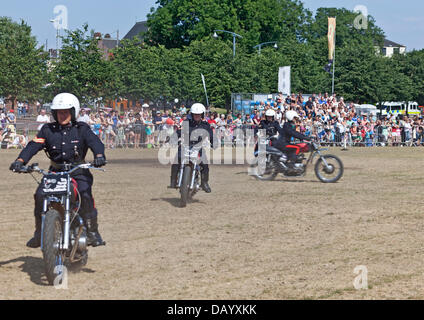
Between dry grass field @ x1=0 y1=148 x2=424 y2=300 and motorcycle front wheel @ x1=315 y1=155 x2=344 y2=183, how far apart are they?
27 cm

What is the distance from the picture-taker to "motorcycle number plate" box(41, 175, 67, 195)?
726cm

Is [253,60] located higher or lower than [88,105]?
higher

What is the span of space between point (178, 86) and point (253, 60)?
20.7 feet

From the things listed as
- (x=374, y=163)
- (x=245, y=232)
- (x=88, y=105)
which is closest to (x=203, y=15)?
(x=88, y=105)

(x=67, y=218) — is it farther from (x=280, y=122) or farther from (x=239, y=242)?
(x=280, y=122)

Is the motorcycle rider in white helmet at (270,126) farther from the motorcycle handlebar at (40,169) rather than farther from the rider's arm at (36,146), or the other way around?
the motorcycle handlebar at (40,169)

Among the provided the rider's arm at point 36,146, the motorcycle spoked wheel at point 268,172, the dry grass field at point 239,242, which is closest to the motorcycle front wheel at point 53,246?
the dry grass field at point 239,242

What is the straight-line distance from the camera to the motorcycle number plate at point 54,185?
726cm

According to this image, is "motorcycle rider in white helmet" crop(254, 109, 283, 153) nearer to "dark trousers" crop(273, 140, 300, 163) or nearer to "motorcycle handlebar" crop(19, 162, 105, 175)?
"dark trousers" crop(273, 140, 300, 163)

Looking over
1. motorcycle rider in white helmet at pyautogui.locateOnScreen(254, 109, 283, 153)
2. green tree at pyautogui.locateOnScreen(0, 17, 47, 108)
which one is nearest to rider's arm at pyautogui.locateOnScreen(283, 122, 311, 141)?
motorcycle rider in white helmet at pyautogui.locateOnScreen(254, 109, 283, 153)

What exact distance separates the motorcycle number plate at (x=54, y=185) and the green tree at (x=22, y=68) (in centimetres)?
4490

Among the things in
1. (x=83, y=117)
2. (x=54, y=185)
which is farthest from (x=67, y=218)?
(x=83, y=117)

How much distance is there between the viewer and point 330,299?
6.64m
